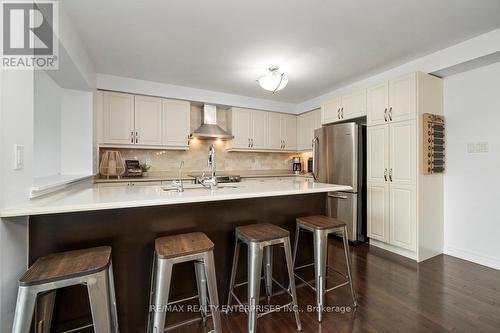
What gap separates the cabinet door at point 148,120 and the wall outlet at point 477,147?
13.7 feet

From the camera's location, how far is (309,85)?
374cm

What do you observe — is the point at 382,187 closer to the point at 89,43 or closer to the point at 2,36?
the point at 2,36

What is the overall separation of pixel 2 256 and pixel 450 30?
370cm

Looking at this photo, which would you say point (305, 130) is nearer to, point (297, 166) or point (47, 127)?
point (297, 166)

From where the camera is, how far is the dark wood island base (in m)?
1.30

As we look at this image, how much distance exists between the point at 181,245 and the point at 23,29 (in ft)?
4.88

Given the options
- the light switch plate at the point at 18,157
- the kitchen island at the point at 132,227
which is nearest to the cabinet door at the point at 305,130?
the kitchen island at the point at 132,227

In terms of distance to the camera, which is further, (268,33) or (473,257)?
(473,257)

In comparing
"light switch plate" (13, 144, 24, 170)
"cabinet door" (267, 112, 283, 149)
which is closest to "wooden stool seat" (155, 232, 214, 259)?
"light switch plate" (13, 144, 24, 170)

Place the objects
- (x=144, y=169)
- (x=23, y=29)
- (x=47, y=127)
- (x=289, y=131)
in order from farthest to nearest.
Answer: (x=289, y=131) → (x=144, y=169) → (x=47, y=127) → (x=23, y=29)

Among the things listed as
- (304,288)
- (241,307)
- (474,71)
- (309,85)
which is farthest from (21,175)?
(474,71)

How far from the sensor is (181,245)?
132 cm

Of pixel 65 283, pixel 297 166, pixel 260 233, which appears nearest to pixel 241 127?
pixel 297 166

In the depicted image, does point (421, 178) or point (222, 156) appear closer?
point (421, 178)
